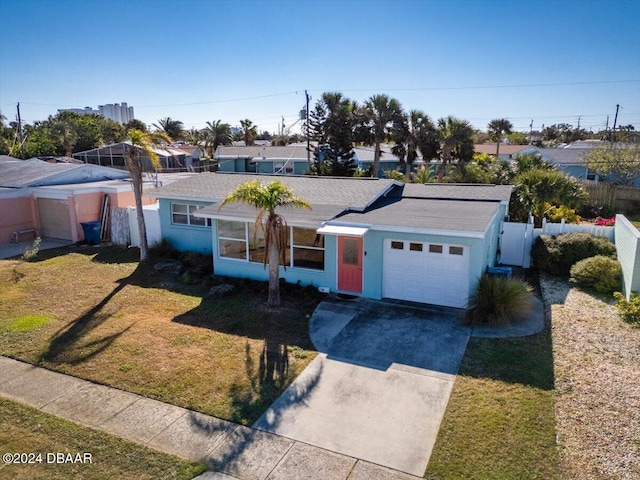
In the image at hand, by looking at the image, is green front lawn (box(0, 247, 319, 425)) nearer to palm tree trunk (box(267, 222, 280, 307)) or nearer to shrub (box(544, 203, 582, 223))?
palm tree trunk (box(267, 222, 280, 307))

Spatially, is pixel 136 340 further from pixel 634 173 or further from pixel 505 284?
pixel 634 173

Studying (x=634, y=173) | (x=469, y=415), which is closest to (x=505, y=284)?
(x=469, y=415)

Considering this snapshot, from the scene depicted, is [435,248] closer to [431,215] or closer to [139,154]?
[431,215]

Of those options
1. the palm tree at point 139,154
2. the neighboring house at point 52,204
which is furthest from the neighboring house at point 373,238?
the neighboring house at point 52,204

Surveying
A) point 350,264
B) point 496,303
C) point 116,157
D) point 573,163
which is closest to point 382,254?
point 350,264

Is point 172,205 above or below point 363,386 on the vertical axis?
above

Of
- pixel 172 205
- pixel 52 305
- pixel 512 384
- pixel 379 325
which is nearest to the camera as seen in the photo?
pixel 512 384

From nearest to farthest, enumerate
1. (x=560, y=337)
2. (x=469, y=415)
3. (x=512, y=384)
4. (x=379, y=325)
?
(x=469, y=415) → (x=512, y=384) → (x=560, y=337) → (x=379, y=325)
